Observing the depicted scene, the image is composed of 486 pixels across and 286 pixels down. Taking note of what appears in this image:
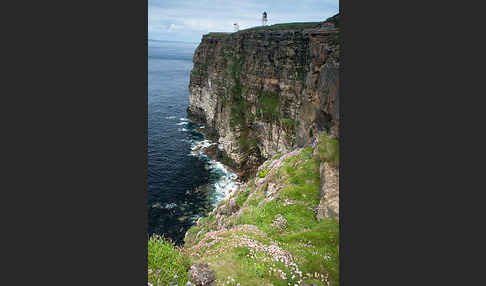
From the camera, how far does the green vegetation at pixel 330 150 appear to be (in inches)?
707

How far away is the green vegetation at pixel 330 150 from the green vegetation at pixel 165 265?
11899 millimetres

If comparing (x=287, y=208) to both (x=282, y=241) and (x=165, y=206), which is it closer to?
(x=282, y=241)

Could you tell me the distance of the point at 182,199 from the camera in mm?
53969

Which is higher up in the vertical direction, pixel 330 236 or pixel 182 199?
pixel 330 236

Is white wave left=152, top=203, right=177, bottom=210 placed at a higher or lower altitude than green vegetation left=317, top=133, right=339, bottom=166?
lower

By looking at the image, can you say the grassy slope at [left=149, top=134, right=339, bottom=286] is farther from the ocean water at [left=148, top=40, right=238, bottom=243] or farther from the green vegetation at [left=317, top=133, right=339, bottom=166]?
the ocean water at [left=148, top=40, right=238, bottom=243]

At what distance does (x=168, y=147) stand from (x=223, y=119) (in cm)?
1756

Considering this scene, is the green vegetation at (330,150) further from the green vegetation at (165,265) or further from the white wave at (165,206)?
the white wave at (165,206)

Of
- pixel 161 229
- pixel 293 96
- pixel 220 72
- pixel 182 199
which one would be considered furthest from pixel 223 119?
pixel 161 229

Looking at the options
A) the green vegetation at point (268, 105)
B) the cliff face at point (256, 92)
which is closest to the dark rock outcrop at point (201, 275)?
the cliff face at point (256, 92)

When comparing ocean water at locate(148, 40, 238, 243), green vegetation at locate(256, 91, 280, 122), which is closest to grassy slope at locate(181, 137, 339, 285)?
ocean water at locate(148, 40, 238, 243)

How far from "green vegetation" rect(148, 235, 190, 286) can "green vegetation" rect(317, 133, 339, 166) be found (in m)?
11.9

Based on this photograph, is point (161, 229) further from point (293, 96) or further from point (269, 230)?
point (293, 96)

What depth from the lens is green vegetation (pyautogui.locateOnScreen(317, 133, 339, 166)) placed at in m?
18.0
